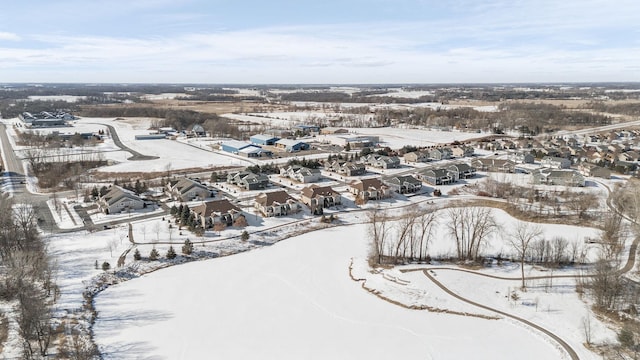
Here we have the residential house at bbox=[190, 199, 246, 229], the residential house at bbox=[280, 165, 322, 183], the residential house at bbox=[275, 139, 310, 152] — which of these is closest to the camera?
the residential house at bbox=[190, 199, 246, 229]

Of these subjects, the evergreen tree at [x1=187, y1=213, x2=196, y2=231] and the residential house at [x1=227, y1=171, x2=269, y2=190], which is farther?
the residential house at [x1=227, y1=171, x2=269, y2=190]

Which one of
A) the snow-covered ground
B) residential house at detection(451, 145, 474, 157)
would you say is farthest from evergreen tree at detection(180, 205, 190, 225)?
residential house at detection(451, 145, 474, 157)

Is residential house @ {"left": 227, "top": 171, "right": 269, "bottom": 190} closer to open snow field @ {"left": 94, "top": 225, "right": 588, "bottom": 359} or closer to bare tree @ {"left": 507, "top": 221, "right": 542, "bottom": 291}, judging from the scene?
open snow field @ {"left": 94, "top": 225, "right": 588, "bottom": 359}

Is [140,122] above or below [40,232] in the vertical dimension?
above

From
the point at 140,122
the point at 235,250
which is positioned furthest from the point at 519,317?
the point at 140,122

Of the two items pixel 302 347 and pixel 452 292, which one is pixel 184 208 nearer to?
pixel 302 347

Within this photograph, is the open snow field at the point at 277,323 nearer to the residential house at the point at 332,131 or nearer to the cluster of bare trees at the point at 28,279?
the cluster of bare trees at the point at 28,279
